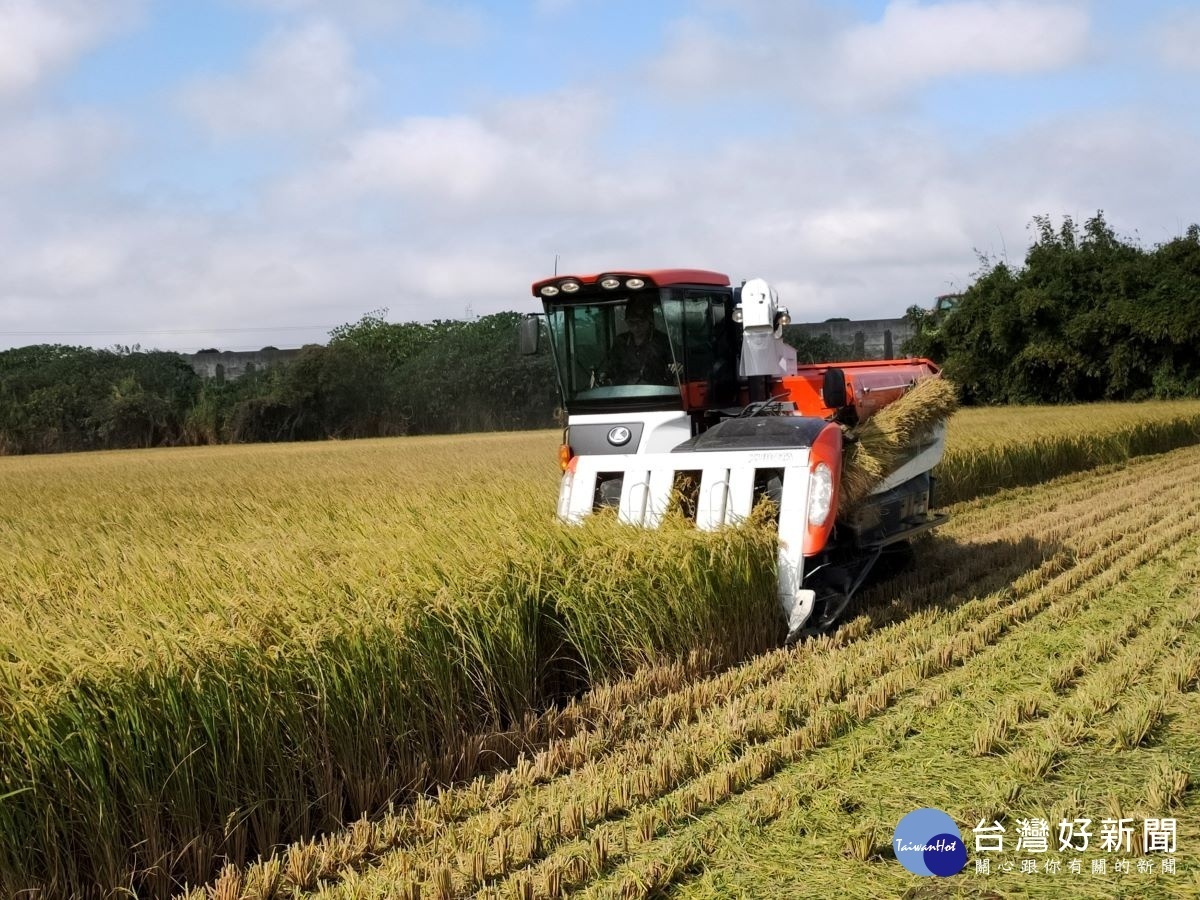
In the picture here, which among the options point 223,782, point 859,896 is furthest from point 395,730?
point 859,896

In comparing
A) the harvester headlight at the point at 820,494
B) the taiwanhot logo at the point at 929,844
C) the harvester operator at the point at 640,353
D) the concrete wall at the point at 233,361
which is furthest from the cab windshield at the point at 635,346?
the concrete wall at the point at 233,361

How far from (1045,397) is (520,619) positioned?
1008 inches

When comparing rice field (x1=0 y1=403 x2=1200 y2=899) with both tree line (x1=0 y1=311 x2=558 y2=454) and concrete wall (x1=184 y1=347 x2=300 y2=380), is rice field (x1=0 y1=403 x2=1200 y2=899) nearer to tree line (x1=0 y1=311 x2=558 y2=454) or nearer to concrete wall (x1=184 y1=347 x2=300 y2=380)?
tree line (x1=0 y1=311 x2=558 y2=454)

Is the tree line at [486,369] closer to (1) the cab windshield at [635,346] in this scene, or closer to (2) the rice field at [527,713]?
(1) the cab windshield at [635,346]

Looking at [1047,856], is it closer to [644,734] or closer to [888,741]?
[888,741]

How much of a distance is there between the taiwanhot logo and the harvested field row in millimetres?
90

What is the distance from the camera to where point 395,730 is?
4562 mm

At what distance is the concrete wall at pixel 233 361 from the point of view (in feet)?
127

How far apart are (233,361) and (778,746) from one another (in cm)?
3772

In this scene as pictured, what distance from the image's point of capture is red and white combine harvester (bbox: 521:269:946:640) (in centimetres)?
677

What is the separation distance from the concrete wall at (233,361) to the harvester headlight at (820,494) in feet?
111

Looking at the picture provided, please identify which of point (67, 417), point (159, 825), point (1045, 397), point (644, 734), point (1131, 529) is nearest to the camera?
point (159, 825)

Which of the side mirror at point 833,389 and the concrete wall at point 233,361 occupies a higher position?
the concrete wall at point 233,361

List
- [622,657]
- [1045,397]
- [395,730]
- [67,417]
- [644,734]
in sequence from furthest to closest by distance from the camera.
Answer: [67,417] → [1045,397] → [622,657] → [644,734] → [395,730]
